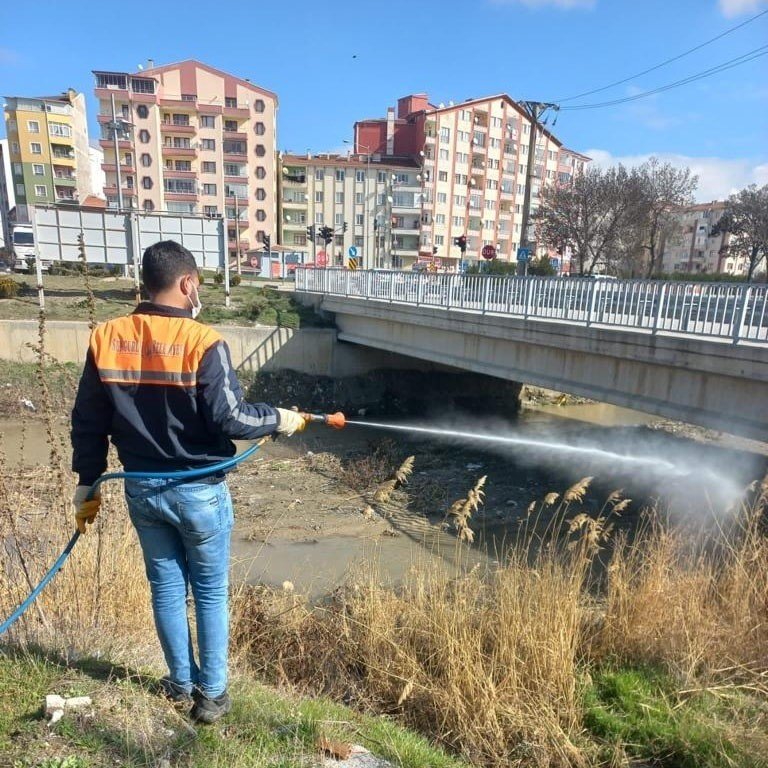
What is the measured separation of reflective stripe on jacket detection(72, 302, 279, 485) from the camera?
2035 millimetres

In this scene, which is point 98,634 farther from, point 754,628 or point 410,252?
point 410,252

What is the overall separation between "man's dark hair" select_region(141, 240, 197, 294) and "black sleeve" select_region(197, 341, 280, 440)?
34 cm

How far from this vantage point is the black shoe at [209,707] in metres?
2.34

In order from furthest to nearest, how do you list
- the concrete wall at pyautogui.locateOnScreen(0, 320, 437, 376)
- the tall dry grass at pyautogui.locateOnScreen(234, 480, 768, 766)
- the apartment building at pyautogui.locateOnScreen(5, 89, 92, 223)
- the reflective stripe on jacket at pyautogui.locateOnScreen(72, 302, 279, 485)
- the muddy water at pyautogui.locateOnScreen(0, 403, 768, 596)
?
the apartment building at pyautogui.locateOnScreen(5, 89, 92, 223) → the concrete wall at pyautogui.locateOnScreen(0, 320, 437, 376) → the muddy water at pyautogui.locateOnScreen(0, 403, 768, 596) → the tall dry grass at pyautogui.locateOnScreen(234, 480, 768, 766) → the reflective stripe on jacket at pyautogui.locateOnScreen(72, 302, 279, 485)

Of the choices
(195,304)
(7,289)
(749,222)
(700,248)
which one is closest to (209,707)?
(195,304)

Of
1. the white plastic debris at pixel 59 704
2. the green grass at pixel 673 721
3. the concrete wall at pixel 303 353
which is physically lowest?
the concrete wall at pixel 303 353

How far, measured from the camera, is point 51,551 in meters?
3.67

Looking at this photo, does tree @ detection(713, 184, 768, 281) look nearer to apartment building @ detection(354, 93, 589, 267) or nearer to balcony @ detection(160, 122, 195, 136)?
apartment building @ detection(354, 93, 589, 267)

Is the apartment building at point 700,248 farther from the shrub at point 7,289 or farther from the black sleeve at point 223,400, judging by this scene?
the black sleeve at point 223,400

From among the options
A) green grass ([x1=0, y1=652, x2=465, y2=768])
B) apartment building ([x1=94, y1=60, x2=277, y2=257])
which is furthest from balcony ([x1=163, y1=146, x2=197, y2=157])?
green grass ([x1=0, y1=652, x2=465, y2=768])

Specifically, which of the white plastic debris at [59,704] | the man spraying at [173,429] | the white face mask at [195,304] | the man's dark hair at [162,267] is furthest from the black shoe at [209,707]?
the man's dark hair at [162,267]

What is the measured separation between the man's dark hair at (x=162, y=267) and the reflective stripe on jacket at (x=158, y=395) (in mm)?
100

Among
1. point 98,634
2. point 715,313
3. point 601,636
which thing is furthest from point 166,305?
point 715,313

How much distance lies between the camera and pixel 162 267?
2.13 meters
